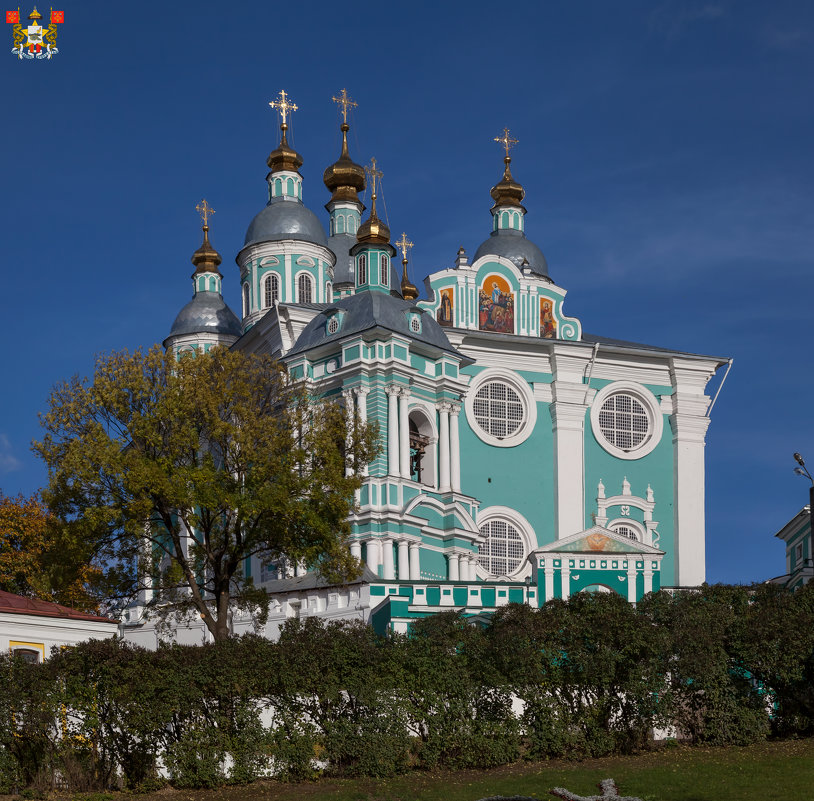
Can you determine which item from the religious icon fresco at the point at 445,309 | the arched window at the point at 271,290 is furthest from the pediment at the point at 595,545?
the arched window at the point at 271,290

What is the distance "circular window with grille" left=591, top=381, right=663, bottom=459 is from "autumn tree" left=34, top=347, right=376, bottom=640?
15520 mm

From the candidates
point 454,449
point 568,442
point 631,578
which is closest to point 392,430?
point 454,449

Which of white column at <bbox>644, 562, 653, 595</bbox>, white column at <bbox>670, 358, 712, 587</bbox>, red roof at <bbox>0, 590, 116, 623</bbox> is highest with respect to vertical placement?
white column at <bbox>670, 358, 712, 587</bbox>

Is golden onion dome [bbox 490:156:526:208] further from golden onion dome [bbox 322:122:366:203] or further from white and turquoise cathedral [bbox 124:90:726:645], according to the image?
golden onion dome [bbox 322:122:366:203]

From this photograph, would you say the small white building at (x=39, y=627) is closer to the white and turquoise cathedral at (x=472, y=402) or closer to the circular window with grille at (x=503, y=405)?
the white and turquoise cathedral at (x=472, y=402)

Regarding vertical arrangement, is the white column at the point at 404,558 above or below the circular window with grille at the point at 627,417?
below

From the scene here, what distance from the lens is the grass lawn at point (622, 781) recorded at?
1730cm

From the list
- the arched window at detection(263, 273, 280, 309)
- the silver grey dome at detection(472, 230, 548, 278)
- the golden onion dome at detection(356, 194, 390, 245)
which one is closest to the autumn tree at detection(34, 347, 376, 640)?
the golden onion dome at detection(356, 194, 390, 245)

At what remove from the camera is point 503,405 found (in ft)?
133

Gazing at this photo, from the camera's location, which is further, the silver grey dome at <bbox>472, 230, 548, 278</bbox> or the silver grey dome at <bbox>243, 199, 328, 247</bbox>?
the silver grey dome at <bbox>472, 230, 548, 278</bbox>

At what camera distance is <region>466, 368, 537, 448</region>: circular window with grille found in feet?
132

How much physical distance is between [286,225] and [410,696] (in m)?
26.7

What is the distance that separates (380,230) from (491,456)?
6.56m

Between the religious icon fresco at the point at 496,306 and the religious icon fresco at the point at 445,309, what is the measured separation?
2.63 ft
